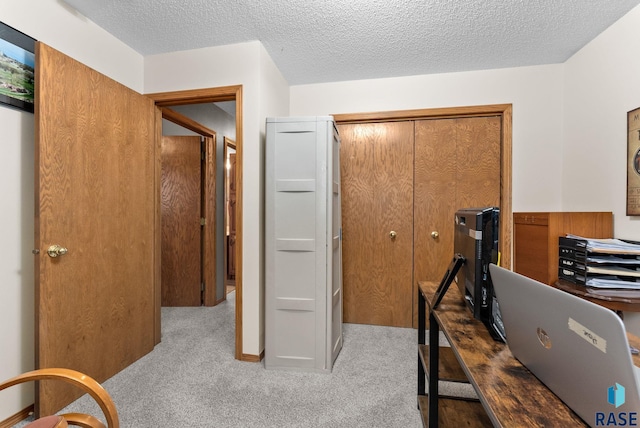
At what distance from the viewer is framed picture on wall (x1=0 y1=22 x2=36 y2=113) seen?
1.51m

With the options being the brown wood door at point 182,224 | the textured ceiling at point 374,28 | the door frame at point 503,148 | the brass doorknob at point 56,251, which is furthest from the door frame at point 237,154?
the door frame at point 503,148

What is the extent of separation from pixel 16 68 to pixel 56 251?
1.02m

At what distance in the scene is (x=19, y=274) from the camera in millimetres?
1599

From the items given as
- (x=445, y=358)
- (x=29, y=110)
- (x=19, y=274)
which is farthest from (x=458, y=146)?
(x=19, y=274)

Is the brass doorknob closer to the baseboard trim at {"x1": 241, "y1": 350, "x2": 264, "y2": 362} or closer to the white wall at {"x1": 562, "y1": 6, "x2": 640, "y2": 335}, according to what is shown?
the baseboard trim at {"x1": 241, "y1": 350, "x2": 264, "y2": 362}

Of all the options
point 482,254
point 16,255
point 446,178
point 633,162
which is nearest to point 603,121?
point 633,162

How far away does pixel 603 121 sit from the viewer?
2.10 metres

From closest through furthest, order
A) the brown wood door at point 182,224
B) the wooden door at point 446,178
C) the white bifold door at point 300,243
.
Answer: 1. the white bifold door at point 300,243
2. the wooden door at point 446,178
3. the brown wood door at point 182,224

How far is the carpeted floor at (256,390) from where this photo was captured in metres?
1.59

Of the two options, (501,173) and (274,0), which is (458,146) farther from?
(274,0)

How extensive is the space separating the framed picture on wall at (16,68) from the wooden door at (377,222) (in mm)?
2292

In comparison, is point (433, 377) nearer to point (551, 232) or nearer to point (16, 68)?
point (551, 232)

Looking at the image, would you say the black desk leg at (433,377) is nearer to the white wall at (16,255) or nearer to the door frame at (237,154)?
the door frame at (237,154)

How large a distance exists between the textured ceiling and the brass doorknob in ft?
5.02
